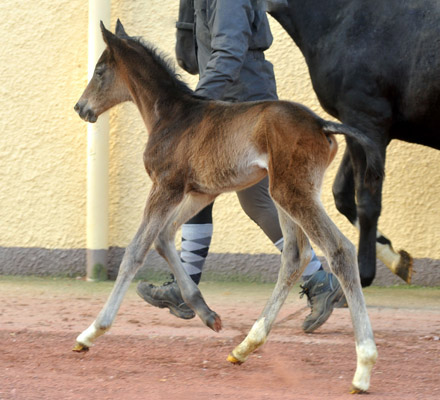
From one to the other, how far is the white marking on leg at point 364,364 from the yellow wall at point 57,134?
10.7 feet

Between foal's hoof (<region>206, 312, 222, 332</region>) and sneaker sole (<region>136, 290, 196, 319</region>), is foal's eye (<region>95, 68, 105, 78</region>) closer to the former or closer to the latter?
sneaker sole (<region>136, 290, 196, 319</region>)

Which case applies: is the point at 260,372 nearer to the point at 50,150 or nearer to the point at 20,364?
the point at 20,364

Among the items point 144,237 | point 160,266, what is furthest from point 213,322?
point 160,266

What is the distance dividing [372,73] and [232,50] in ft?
4.72

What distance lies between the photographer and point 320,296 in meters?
4.77

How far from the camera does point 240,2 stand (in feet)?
14.8

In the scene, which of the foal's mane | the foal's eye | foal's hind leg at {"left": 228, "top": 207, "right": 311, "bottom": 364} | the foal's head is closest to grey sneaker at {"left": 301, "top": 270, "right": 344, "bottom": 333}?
foal's hind leg at {"left": 228, "top": 207, "right": 311, "bottom": 364}

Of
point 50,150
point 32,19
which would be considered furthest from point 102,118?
point 32,19

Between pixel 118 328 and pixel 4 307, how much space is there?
43.7 inches

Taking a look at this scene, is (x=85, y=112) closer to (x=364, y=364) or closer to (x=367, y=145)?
(x=367, y=145)

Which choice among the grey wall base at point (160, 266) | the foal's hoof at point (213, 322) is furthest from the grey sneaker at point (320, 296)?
the grey wall base at point (160, 266)

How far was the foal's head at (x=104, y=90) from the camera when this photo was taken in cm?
463

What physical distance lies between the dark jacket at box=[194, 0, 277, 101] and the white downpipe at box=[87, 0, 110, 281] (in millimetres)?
1984

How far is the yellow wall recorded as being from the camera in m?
6.86
